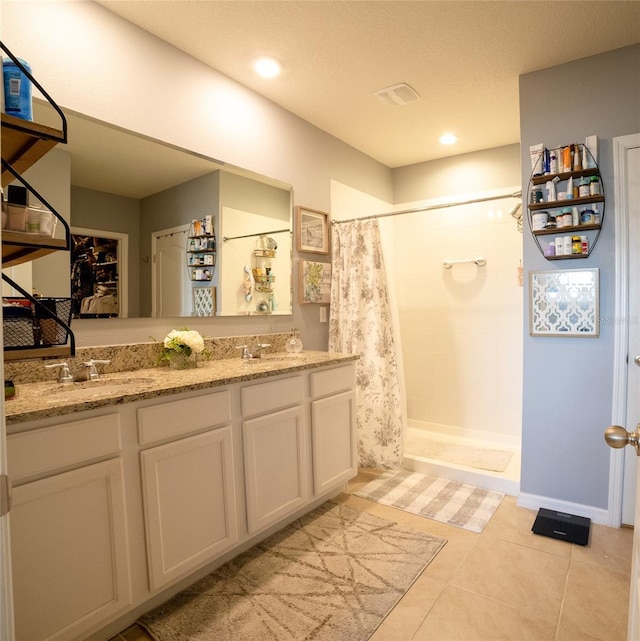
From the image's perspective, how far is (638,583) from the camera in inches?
30.4

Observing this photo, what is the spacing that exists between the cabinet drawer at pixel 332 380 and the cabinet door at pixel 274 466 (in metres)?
0.17

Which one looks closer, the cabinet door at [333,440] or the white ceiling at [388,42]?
the white ceiling at [388,42]

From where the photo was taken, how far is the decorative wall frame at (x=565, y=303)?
2.29 m

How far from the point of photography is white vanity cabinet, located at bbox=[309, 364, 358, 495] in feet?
7.72

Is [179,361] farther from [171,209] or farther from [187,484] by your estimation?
[171,209]

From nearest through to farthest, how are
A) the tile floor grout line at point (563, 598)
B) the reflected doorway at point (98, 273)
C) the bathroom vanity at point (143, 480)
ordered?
the bathroom vanity at point (143, 480) < the tile floor grout line at point (563, 598) < the reflected doorway at point (98, 273)

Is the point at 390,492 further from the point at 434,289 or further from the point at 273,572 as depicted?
the point at 434,289

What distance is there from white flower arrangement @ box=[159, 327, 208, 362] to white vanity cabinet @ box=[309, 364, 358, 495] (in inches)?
24.6

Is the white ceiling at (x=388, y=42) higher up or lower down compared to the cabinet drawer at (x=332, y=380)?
higher up

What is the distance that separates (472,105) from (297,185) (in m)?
1.29

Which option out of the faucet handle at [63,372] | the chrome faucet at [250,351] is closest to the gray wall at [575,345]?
the chrome faucet at [250,351]

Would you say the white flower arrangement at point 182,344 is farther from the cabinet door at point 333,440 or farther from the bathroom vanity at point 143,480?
the cabinet door at point 333,440

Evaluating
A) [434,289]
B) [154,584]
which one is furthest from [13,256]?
[434,289]

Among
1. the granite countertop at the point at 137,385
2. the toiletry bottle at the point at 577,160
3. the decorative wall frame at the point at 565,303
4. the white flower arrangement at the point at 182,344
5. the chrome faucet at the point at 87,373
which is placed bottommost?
the granite countertop at the point at 137,385
